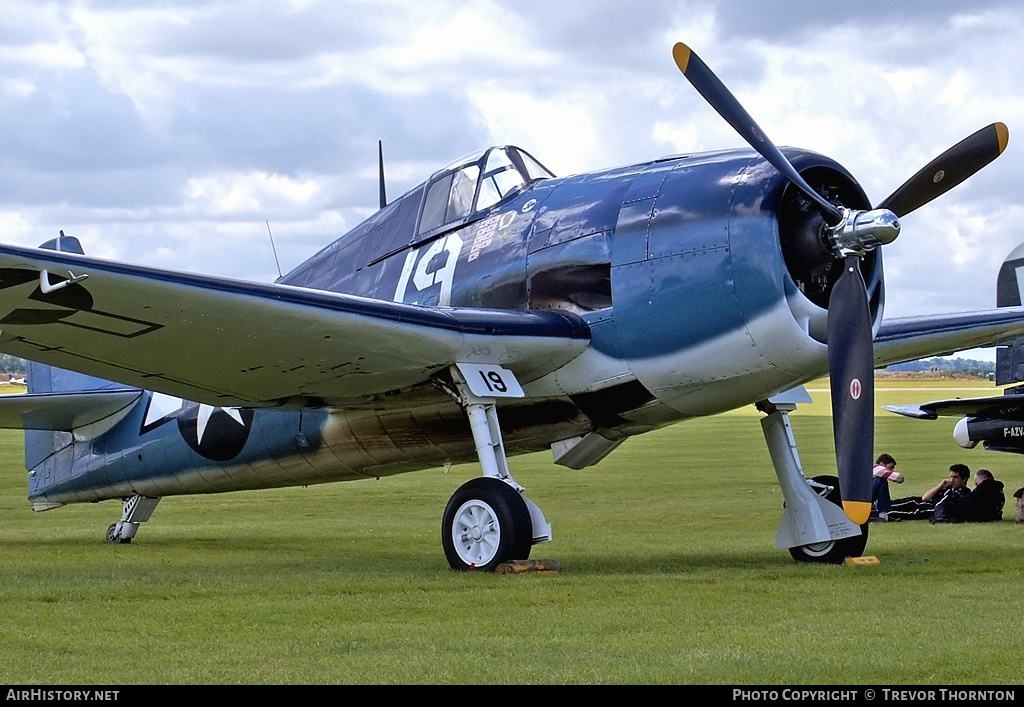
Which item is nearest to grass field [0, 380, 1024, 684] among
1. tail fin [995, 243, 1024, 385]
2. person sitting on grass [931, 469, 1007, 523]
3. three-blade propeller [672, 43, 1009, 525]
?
three-blade propeller [672, 43, 1009, 525]

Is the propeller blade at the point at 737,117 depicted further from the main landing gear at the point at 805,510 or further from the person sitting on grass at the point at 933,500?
the person sitting on grass at the point at 933,500

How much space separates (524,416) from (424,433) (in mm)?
1126

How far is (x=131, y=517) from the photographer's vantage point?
14562 mm

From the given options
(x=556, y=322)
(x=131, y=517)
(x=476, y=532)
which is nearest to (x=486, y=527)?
(x=476, y=532)

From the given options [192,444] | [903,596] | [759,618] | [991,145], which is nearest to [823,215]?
[991,145]

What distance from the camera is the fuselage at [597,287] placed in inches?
369

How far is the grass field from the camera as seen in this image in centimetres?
580

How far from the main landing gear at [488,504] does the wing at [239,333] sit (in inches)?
8.3

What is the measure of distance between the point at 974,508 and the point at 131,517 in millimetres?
9851

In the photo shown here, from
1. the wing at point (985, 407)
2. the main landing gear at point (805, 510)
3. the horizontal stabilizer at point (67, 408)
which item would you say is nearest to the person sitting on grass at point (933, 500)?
the wing at point (985, 407)

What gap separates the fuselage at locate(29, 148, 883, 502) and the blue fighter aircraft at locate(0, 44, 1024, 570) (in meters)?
0.02

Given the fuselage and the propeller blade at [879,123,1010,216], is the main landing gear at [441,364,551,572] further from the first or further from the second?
the propeller blade at [879,123,1010,216]

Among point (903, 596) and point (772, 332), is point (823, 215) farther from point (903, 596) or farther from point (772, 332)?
point (903, 596)

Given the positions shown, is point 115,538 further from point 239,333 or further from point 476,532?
point 476,532
